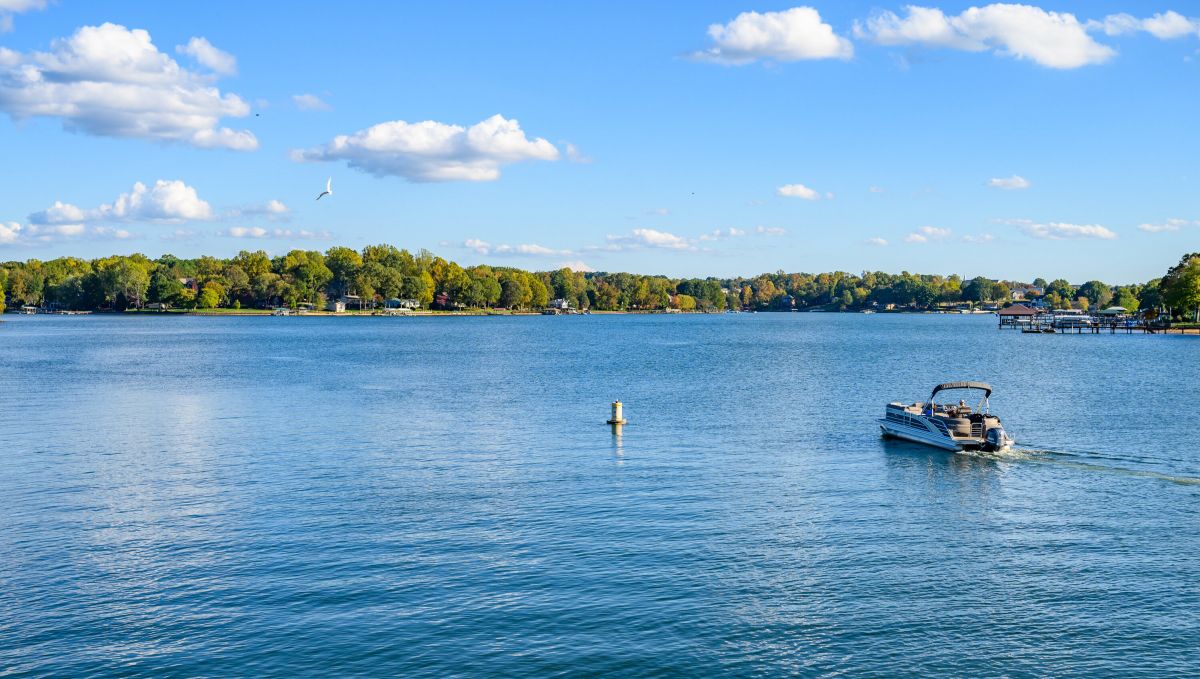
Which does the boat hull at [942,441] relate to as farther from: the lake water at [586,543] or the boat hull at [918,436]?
the lake water at [586,543]

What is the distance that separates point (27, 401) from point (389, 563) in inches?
2464

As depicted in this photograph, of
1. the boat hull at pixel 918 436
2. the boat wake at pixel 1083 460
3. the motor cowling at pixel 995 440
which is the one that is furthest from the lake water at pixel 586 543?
the boat hull at pixel 918 436

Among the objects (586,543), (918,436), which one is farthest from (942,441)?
(586,543)

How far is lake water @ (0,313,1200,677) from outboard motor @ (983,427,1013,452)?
135 cm

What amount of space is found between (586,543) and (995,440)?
1202 inches

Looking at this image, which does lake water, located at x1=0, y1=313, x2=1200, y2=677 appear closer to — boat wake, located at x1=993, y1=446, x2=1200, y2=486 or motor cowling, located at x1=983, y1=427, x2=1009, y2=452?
boat wake, located at x1=993, y1=446, x2=1200, y2=486

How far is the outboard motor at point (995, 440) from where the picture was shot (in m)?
56.6

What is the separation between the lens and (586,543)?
3656 centimetres

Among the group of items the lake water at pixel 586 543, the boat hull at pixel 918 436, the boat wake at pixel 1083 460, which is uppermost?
the boat hull at pixel 918 436

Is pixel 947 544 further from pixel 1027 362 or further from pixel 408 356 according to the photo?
pixel 408 356

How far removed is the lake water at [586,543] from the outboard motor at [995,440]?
135cm

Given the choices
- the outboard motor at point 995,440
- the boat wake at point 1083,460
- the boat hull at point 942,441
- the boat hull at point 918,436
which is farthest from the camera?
the boat hull at point 918,436

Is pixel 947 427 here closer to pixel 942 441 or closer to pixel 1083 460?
pixel 942 441

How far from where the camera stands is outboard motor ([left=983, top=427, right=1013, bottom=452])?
186 feet
